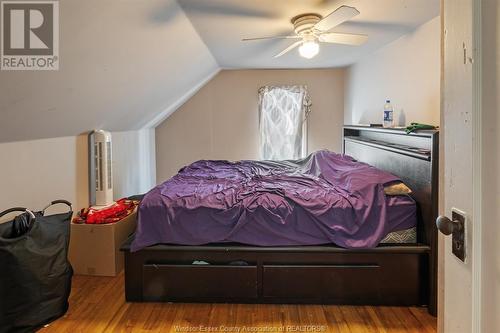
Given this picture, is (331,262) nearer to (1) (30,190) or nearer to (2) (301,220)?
(2) (301,220)

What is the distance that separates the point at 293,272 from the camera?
2320 millimetres

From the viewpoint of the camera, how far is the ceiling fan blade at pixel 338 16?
7.04ft

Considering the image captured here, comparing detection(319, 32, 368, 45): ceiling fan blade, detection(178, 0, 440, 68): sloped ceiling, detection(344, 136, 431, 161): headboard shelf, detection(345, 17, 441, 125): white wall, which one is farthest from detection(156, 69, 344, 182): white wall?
detection(319, 32, 368, 45): ceiling fan blade

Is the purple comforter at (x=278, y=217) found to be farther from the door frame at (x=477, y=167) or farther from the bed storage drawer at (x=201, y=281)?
the door frame at (x=477, y=167)

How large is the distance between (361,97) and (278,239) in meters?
2.97

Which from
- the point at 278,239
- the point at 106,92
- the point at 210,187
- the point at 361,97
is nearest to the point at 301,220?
the point at 278,239

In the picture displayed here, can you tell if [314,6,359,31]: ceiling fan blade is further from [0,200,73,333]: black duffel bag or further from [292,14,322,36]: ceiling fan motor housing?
[0,200,73,333]: black duffel bag

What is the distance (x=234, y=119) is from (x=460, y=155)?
4971mm

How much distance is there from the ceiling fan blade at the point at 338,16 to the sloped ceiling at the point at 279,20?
152 millimetres

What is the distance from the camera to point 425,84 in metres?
2.92

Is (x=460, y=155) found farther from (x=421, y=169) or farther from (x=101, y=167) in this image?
(x=101, y=167)

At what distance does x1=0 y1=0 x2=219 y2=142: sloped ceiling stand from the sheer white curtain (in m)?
1.91

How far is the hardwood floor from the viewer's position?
208cm

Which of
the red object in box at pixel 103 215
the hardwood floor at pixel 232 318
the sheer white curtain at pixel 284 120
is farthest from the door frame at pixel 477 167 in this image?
the sheer white curtain at pixel 284 120
